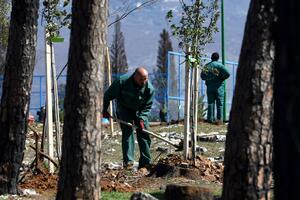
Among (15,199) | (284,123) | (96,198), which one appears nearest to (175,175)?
(15,199)

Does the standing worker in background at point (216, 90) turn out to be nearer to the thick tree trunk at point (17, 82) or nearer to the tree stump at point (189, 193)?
the thick tree trunk at point (17, 82)

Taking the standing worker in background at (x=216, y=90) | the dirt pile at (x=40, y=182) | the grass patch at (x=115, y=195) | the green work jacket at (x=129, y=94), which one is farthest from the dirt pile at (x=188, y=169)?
the standing worker in background at (x=216, y=90)

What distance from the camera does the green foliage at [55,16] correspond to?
12.9 meters

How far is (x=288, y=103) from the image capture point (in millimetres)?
3178

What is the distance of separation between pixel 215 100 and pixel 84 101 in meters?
15.9

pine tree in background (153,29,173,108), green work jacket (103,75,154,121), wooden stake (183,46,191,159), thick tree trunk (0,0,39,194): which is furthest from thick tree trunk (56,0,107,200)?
pine tree in background (153,29,173,108)

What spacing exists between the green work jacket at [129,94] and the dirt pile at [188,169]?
1.37 m

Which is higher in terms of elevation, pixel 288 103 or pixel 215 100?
pixel 288 103

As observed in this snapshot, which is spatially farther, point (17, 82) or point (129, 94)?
point (129, 94)

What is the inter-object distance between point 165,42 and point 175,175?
54.8m

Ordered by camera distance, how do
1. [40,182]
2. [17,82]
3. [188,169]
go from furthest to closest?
[188,169]
[40,182]
[17,82]

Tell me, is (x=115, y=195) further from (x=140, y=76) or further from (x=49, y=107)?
(x=140, y=76)

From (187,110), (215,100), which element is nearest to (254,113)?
(187,110)

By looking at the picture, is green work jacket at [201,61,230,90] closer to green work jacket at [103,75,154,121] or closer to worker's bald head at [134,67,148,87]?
green work jacket at [103,75,154,121]
